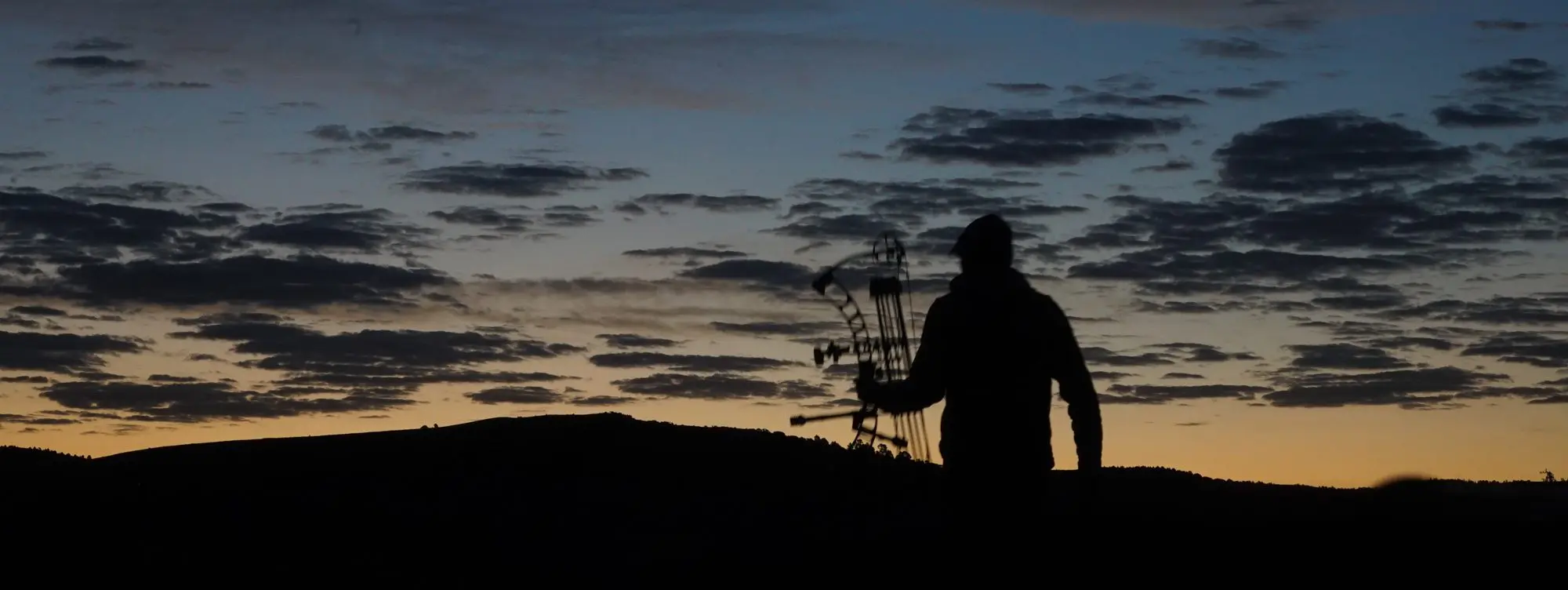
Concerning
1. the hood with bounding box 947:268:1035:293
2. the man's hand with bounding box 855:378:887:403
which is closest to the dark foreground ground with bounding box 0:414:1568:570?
the man's hand with bounding box 855:378:887:403

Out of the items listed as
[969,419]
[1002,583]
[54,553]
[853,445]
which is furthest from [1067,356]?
[853,445]

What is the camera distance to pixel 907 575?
546 inches

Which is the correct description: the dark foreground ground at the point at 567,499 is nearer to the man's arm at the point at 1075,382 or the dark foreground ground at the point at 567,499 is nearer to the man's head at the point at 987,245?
the man's arm at the point at 1075,382

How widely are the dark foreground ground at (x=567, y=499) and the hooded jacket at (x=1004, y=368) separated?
13.0ft

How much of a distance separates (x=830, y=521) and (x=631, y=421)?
6.16 metres

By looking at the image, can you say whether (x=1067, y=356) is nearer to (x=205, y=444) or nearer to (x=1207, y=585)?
(x=1207, y=585)

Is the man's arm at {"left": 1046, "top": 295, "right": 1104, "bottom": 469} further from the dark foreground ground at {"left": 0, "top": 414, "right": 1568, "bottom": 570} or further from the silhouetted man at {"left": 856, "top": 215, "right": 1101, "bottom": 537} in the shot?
the dark foreground ground at {"left": 0, "top": 414, "right": 1568, "bottom": 570}

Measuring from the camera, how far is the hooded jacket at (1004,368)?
10422 millimetres

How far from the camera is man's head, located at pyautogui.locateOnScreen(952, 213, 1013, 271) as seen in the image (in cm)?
1043

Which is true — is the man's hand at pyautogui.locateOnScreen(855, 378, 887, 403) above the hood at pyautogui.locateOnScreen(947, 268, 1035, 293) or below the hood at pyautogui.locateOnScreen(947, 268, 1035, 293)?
below

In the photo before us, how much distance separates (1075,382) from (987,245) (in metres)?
0.94

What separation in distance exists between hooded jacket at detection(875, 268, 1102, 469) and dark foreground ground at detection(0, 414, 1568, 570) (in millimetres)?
3958

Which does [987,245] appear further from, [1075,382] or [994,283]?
[1075,382]

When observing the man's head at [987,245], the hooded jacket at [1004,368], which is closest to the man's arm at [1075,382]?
the hooded jacket at [1004,368]
